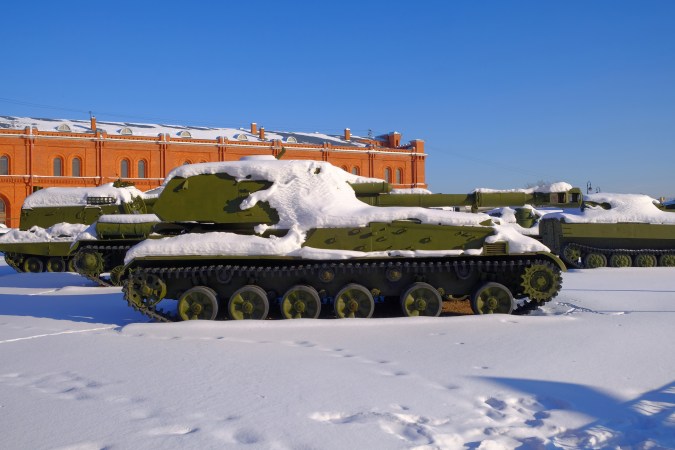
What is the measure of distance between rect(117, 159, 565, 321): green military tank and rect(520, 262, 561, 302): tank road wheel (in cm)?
2

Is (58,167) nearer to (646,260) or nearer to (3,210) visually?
(3,210)

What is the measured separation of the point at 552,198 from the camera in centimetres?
883

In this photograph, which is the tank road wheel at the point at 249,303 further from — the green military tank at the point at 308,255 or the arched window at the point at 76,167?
the arched window at the point at 76,167

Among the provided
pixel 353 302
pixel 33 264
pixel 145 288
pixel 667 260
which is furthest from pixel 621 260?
pixel 33 264

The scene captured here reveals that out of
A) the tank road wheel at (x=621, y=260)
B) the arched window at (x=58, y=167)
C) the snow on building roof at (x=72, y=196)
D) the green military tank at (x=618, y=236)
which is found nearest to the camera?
the green military tank at (x=618, y=236)

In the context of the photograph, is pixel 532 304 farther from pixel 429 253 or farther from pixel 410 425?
pixel 410 425

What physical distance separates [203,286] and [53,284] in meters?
8.11

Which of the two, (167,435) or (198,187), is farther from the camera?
(198,187)

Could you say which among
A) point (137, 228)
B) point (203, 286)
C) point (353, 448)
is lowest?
point (353, 448)

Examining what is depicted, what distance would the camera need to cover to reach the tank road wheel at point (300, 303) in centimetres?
827

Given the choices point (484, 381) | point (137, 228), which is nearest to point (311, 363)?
point (484, 381)

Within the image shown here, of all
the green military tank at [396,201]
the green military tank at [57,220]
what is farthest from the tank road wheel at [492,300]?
the green military tank at [57,220]

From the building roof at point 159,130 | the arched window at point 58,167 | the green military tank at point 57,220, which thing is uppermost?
the building roof at point 159,130

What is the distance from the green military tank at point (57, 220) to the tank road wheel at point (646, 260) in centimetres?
1586
